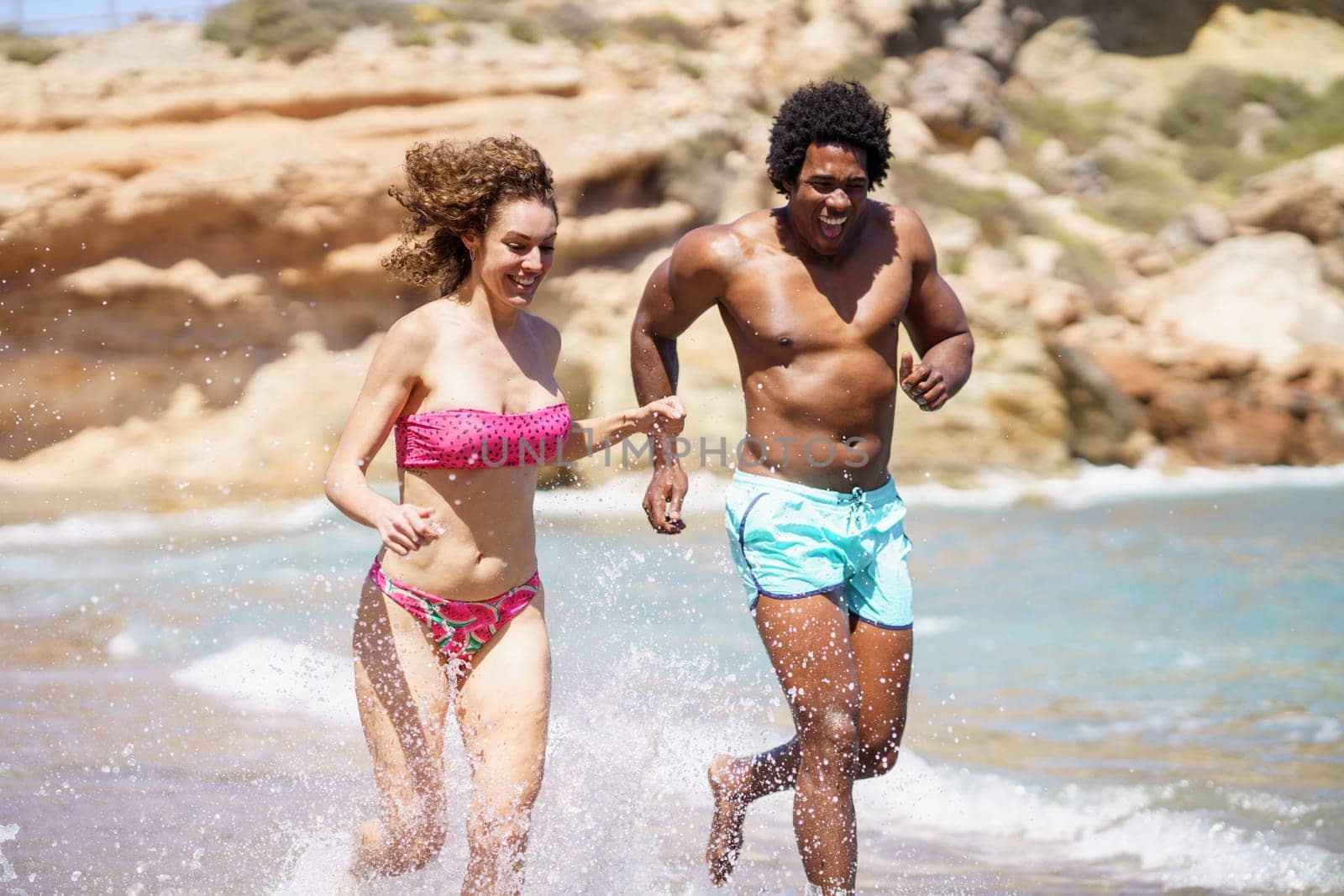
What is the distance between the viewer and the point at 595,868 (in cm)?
367

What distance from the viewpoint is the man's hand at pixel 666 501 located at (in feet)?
12.3

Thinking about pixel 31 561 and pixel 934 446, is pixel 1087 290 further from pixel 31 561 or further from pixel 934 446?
pixel 31 561

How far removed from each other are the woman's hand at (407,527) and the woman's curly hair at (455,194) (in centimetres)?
74

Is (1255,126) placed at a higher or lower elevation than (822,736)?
lower

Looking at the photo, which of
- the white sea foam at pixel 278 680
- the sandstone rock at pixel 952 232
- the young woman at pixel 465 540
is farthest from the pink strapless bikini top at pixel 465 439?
the sandstone rock at pixel 952 232

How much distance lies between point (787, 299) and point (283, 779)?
8.94 feet

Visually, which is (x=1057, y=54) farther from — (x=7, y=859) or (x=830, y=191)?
(x=7, y=859)

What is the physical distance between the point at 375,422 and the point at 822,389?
1244 millimetres

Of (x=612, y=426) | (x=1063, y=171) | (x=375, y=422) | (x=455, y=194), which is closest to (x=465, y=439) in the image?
(x=375, y=422)

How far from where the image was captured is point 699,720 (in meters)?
6.02

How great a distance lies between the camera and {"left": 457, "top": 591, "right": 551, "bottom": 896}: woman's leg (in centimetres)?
307

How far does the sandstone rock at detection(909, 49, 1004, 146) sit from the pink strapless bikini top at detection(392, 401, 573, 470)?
2190cm

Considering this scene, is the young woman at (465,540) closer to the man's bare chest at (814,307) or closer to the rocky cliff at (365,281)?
the man's bare chest at (814,307)

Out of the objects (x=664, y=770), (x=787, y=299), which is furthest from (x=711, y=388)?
(x=787, y=299)
